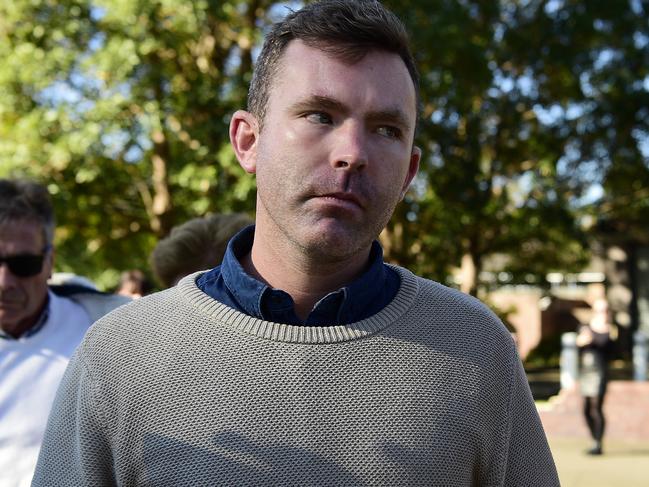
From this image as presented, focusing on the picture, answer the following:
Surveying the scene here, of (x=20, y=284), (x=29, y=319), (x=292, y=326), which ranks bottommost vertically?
(x=29, y=319)

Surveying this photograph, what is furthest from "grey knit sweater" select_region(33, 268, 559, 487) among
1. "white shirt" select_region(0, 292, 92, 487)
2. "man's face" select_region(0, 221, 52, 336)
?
"man's face" select_region(0, 221, 52, 336)

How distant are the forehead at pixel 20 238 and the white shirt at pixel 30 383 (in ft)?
0.71

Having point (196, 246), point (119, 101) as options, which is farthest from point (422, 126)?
point (196, 246)

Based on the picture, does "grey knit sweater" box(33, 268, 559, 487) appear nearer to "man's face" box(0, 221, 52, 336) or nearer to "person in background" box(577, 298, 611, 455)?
"man's face" box(0, 221, 52, 336)

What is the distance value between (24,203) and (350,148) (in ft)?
7.33

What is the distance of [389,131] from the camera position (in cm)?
186

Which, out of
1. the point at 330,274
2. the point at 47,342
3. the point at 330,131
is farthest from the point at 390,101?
the point at 47,342

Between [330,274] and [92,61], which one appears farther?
[92,61]

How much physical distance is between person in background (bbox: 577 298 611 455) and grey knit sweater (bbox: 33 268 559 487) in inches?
388

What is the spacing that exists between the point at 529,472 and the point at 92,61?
1249 cm

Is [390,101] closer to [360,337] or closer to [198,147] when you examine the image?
[360,337]

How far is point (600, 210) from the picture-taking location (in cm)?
2144

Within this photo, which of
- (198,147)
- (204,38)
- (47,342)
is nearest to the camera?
(47,342)

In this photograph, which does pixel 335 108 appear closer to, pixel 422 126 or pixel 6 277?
pixel 6 277
